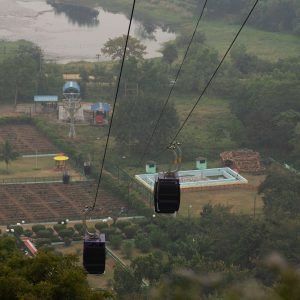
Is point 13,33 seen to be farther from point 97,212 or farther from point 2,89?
point 97,212

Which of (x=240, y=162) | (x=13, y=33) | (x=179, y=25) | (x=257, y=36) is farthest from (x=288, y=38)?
(x=240, y=162)

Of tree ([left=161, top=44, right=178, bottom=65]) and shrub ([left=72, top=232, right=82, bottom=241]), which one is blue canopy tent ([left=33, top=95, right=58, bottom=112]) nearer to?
tree ([left=161, top=44, right=178, bottom=65])

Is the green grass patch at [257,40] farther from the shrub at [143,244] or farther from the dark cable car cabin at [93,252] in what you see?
the dark cable car cabin at [93,252]

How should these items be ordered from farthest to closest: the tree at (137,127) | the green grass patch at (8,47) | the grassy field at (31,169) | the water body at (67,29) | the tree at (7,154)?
the water body at (67,29) < the green grass patch at (8,47) < the tree at (137,127) < the tree at (7,154) < the grassy field at (31,169)

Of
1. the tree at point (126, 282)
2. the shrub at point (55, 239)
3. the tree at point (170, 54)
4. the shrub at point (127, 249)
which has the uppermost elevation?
the tree at point (170, 54)

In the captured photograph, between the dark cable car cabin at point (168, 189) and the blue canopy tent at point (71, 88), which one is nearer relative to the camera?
the dark cable car cabin at point (168, 189)

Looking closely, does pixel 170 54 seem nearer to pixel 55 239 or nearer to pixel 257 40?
pixel 257 40

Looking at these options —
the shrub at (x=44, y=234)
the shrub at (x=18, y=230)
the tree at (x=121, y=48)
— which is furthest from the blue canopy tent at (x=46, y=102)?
the shrub at (x=44, y=234)
